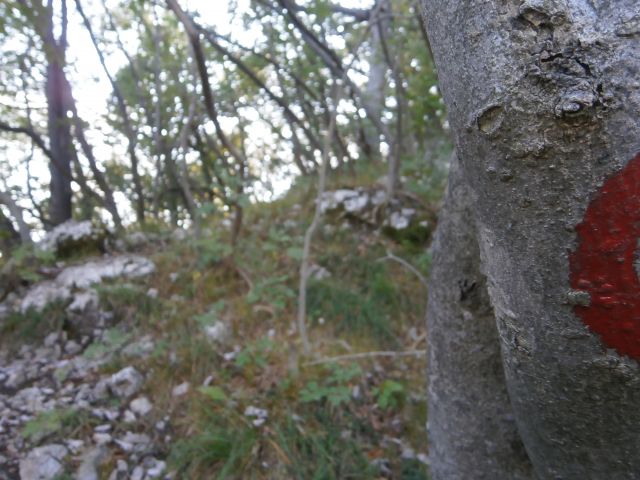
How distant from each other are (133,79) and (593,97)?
20.6 ft

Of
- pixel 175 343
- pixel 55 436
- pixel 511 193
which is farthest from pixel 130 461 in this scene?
pixel 511 193

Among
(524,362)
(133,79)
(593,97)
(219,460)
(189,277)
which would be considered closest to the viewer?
(593,97)

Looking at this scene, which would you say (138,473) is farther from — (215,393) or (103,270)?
(103,270)

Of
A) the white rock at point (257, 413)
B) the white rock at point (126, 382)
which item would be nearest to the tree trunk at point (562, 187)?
the white rock at point (257, 413)

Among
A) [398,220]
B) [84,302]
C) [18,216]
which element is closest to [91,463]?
[84,302]

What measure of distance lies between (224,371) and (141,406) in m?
0.45

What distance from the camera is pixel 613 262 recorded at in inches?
29.0

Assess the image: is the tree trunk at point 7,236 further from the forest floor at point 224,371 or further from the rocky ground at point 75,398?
the rocky ground at point 75,398

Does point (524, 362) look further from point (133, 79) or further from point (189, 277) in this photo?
point (133, 79)

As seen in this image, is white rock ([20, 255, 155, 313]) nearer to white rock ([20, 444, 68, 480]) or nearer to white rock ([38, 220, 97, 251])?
white rock ([38, 220, 97, 251])

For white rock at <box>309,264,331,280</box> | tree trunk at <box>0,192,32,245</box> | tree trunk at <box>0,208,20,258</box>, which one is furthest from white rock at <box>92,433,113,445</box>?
tree trunk at <box>0,208,20,258</box>

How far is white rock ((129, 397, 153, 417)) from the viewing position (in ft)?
9.11

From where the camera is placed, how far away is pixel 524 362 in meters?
0.90

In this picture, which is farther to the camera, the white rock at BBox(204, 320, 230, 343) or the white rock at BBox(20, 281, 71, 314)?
the white rock at BBox(20, 281, 71, 314)
